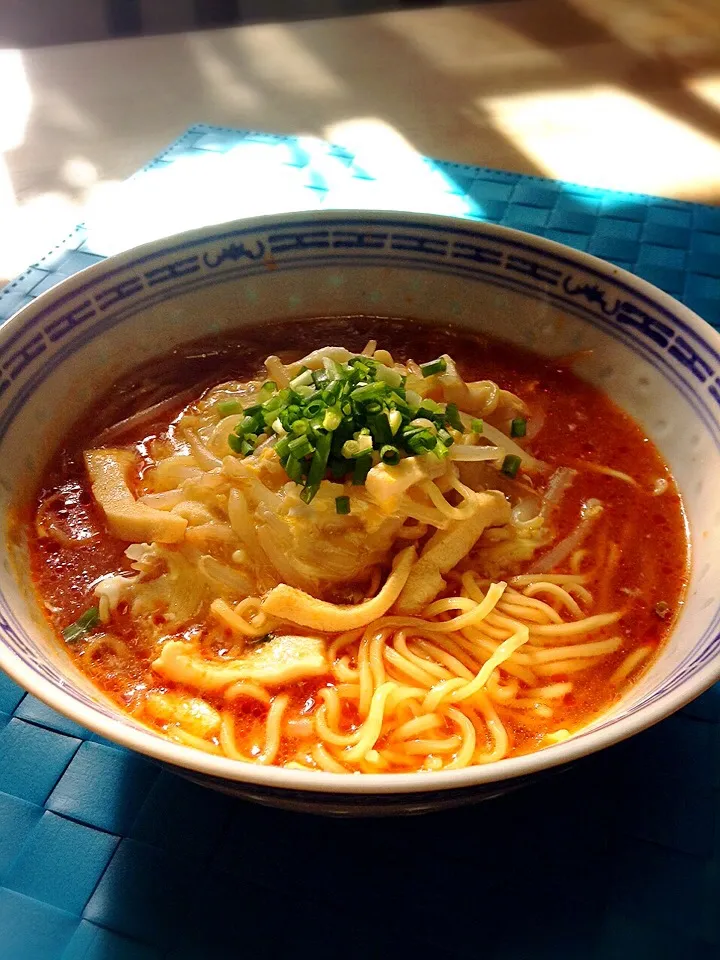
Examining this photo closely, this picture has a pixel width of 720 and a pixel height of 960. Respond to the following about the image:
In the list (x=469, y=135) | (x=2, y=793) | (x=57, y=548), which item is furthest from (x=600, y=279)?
(x=469, y=135)

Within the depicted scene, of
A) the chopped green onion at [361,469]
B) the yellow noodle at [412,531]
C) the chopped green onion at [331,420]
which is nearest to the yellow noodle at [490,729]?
the yellow noodle at [412,531]

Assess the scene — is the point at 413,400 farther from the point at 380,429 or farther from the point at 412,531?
the point at 412,531

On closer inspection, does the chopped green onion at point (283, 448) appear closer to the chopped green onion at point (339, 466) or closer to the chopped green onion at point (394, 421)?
the chopped green onion at point (339, 466)

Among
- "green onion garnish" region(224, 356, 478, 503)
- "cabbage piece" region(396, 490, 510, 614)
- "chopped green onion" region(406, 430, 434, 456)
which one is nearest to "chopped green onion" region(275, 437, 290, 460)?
"green onion garnish" region(224, 356, 478, 503)

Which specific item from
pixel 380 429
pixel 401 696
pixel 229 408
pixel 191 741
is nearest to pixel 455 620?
pixel 401 696

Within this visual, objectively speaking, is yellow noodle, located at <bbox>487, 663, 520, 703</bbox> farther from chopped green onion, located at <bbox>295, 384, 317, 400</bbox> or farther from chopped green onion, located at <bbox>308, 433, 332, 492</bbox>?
chopped green onion, located at <bbox>295, 384, 317, 400</bbox>
